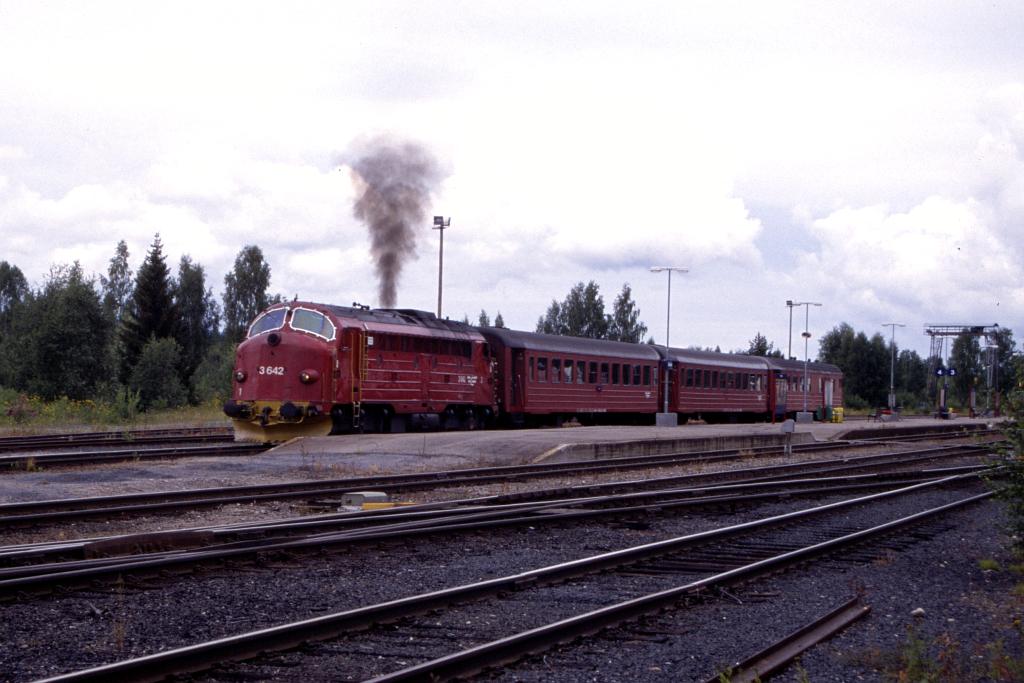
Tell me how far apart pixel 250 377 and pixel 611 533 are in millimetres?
14570

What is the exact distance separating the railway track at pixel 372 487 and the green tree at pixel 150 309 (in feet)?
127

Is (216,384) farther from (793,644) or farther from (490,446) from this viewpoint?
(793,644)

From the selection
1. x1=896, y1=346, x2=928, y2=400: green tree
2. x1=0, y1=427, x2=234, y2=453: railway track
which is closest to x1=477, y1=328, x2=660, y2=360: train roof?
x1=0, y1=427, x2=234, y2=453: railway track

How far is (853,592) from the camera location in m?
9.08

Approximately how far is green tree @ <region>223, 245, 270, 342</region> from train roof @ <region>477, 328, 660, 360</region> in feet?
179

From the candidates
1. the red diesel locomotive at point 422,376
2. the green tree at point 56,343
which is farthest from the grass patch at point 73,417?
the red diesel locomotive at point 422,376

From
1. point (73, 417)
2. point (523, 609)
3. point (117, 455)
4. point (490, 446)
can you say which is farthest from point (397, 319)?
point (523, 609)

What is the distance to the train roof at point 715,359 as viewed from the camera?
131 feet

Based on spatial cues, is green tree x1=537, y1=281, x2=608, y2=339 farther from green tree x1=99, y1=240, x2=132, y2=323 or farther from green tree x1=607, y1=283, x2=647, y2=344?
green tree x1=99, y1=240, x2=132, y2=323

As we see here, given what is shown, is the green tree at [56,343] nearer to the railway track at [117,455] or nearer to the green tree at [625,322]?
the railway track at [117,455]

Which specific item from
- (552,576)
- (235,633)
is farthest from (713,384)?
(235,633)

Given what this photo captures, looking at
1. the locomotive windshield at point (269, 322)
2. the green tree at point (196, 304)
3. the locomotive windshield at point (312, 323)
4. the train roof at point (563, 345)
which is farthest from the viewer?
the green tree at point (196, 304)

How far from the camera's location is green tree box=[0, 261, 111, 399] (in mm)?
40688

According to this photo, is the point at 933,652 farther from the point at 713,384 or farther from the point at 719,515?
the point at 713,384
